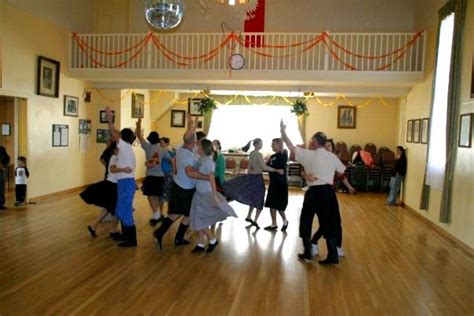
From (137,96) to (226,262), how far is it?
28.6 ft

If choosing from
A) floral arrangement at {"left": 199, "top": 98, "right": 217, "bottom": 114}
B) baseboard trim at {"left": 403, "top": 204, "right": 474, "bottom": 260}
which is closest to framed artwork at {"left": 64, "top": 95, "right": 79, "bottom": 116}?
floral arrangement at {"left": 199, "top": 98, "right": 217, "bottom": 114}

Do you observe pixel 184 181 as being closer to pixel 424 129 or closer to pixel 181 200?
pixel 181 200

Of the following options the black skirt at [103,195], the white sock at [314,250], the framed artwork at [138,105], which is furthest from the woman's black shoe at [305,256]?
the framed artwork at [138,105]

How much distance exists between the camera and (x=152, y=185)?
7293 millimetres

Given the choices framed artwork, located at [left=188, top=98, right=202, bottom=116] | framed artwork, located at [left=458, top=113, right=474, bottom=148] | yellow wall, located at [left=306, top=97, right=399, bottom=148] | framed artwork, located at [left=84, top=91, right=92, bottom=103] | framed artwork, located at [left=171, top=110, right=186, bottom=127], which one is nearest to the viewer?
framed artwork, located at [left=458, top=113, right=474, bottom=148]

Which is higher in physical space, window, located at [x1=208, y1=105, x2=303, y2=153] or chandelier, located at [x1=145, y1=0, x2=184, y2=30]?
chandelier, located at [x1=145, y1=0, x2=184, y2=30]

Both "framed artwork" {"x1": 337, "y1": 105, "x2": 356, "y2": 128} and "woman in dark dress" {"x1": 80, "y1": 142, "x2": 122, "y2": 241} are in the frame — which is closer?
"woman in dark dress" {"x1": 80, "y1": 142, "x2": 122, "y2": 241}

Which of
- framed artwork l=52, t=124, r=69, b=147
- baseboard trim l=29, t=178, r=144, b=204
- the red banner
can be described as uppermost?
the red banner

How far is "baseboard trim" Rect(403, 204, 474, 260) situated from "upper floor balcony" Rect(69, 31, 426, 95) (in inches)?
112

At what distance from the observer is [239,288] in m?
4.48

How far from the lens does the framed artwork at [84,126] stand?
36.3 ft

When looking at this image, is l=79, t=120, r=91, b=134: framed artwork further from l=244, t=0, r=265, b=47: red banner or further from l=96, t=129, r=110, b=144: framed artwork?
l=244, t=0, r=265, b=47: red banner

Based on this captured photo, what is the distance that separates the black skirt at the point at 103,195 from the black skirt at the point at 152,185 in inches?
42.9

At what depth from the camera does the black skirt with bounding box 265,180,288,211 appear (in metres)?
7.02
